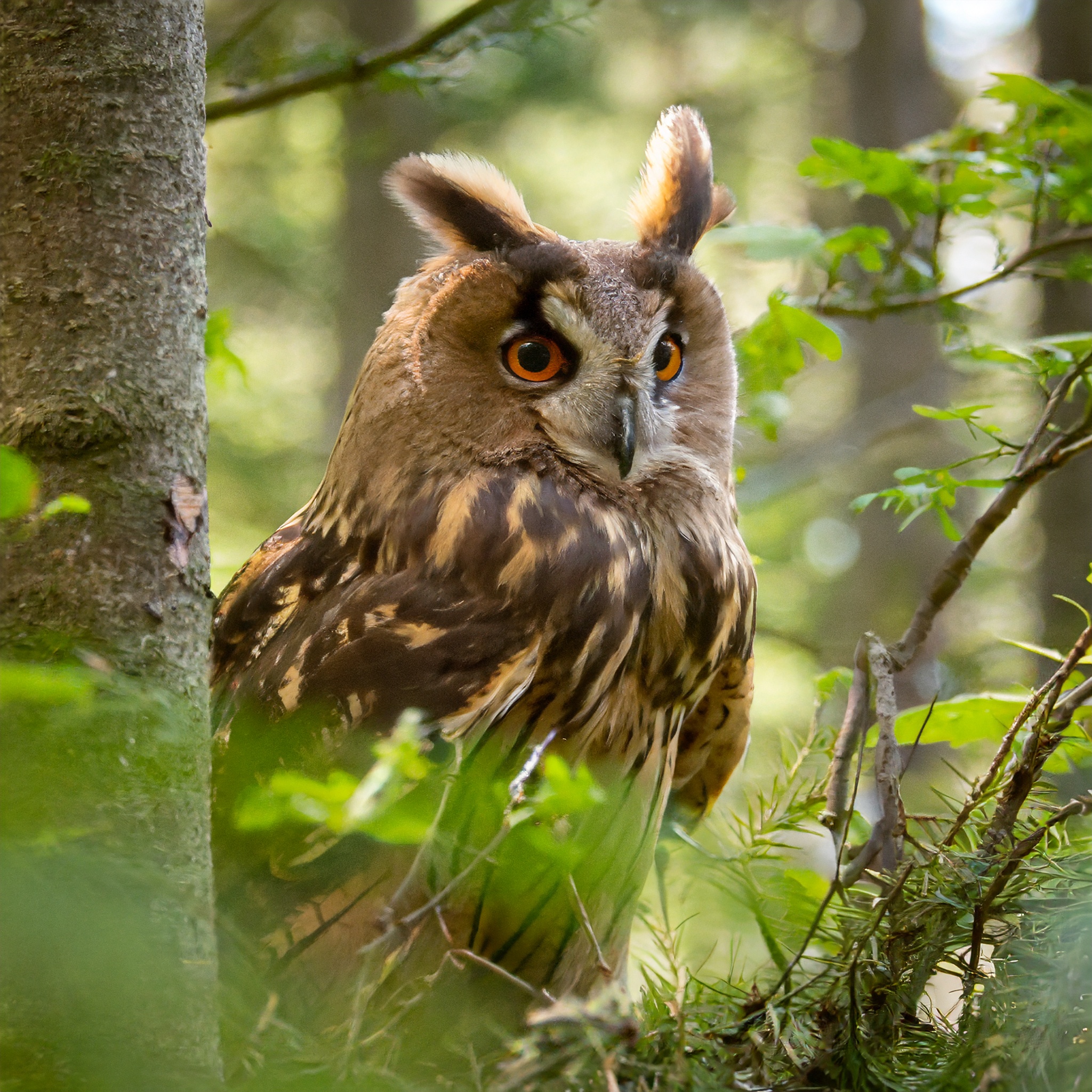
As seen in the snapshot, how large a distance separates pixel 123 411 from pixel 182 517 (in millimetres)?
120

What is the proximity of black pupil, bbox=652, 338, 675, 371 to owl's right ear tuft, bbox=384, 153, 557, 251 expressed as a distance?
25 centimetres

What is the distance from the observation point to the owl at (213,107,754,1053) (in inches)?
55.2

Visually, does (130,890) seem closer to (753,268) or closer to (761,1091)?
(761,1091)

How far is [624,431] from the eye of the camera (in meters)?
1.62

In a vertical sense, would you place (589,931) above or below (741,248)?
below

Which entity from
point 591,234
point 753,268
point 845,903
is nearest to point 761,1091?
point 845,903

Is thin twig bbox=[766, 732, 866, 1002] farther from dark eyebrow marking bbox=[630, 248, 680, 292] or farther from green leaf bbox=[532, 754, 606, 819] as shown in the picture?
dark eyebrow marking bbox=[630, 248, 680, 292]

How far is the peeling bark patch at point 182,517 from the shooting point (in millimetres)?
1039

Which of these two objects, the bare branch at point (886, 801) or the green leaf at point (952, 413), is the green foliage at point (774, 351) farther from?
the bare branch at point (886, 801)

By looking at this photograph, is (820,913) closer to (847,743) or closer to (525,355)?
(847,743)

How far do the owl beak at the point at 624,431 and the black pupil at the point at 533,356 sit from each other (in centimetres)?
13

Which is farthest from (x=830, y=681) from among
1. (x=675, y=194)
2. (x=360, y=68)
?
(x=360, y=68)

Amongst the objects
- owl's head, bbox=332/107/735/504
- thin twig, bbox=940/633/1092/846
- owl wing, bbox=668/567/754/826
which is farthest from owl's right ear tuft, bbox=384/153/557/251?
thin twig, bbox=940/633/1092/846

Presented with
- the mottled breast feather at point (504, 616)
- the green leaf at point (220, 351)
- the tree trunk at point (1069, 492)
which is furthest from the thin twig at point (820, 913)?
the tree trunk at point (1069, 492)
